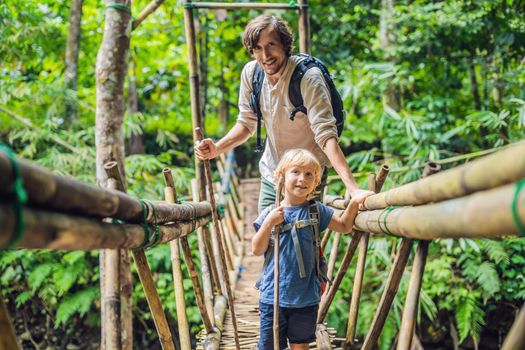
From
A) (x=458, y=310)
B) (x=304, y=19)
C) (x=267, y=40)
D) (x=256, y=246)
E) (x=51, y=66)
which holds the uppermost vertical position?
(x=51, y=66)

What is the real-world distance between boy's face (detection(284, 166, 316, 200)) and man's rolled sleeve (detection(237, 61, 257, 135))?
1.58ft

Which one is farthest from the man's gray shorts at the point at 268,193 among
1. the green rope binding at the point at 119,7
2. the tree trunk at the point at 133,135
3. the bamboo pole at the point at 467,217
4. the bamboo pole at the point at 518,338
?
the tree trunk at the point at 133,135

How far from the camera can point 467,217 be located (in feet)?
2.41

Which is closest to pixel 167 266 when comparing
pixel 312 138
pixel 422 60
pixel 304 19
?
A: pixel 304 19

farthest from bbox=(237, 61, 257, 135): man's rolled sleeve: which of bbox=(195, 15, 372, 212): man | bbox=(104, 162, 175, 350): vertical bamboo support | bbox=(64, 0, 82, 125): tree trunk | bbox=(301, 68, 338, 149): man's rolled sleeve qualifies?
bbox=(64, 0, 82, 125): tree trunk

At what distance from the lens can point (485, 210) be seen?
2.24 ft

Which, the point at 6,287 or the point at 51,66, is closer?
the point at 6,287

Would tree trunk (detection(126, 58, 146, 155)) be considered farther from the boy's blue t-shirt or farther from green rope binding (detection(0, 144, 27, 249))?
green rope binding (detection(0, 144, 27, 249))

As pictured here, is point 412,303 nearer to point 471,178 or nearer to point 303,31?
point 471,178

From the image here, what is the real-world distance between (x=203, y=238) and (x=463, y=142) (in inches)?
121

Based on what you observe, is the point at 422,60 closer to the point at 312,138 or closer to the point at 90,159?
the point at 90,159

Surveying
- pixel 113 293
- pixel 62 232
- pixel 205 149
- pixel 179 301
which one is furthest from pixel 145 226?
pixel 205 149

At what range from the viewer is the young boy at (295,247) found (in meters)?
1.54

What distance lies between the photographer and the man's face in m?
1.66
